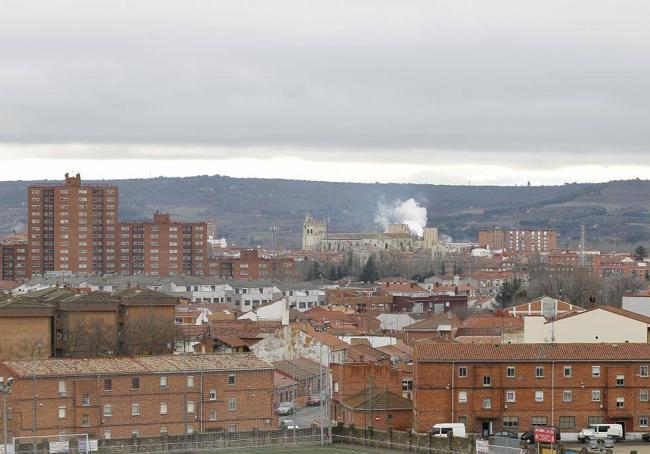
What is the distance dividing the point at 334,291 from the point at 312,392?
9021 cm

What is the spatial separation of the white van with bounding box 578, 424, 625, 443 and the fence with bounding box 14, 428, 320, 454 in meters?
8.87

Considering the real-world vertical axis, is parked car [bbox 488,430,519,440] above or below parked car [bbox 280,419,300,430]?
above

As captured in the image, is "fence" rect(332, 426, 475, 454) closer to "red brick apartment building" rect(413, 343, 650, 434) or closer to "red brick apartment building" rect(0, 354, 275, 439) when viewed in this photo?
"red brick apartment building" rect(413, 343, 650, 434)

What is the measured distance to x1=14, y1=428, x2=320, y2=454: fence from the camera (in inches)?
2384

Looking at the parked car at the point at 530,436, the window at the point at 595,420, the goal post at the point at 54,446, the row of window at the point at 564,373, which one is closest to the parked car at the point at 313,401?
the row of window at the point at 564,373

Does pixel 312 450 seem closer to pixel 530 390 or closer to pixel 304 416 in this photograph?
pixel 530 390

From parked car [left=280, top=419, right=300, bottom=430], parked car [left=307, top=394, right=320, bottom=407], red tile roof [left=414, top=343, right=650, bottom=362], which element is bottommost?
parked car [left=307, top=394, right=320, bottom=407]

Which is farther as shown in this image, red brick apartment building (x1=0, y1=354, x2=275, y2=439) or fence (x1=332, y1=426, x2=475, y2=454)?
red brick apartment building (x1=0, y1=354, x2=275, y2=439)

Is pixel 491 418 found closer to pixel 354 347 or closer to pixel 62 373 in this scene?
pixel 62 373

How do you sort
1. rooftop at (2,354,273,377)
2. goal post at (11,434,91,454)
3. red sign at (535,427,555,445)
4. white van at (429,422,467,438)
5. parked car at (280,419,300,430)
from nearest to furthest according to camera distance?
1. red sign at (535,427,555,445)
2. goal post at (11,434,91,454)
3. white van at (429,422,467,438)
4. parked car at (280,419,300,430)
5. rooftop at (2,354,273,377)

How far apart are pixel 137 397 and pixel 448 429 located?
11.5 meters

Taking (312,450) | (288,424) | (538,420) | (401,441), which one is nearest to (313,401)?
(288,424)

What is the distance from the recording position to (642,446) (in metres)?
61.0

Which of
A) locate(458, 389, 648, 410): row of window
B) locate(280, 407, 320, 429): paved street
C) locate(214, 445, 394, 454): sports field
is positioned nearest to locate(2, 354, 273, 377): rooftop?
locate(280, 407, 320, 429): paved street
